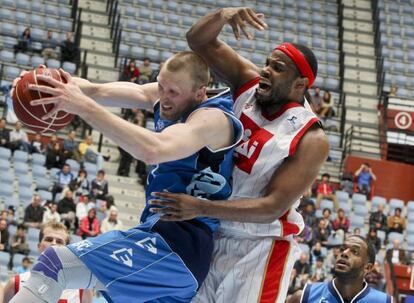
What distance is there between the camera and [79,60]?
21.8 m

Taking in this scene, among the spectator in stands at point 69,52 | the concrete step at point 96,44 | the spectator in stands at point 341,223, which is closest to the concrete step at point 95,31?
the concrete step at point 96,44

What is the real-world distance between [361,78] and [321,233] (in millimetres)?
8091

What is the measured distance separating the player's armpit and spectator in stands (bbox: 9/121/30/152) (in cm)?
1307

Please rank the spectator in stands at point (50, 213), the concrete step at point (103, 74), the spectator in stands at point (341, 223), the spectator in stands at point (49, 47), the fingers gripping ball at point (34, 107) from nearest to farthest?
the fingers gripping ball at point (34, 107)
the spectator in stands at point (50, 213)
the spectator in stands at point (341, 223)
the spectator in stands at point (49, 47)
the concrete step at point (103, 74)

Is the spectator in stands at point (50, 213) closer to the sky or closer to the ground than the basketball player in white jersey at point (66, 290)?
closer to the ground

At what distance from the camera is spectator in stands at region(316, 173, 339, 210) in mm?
20016

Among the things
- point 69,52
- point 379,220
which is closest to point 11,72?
point 69,52

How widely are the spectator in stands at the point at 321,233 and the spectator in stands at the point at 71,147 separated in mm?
4698

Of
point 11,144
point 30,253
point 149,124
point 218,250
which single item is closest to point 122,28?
point 149,124

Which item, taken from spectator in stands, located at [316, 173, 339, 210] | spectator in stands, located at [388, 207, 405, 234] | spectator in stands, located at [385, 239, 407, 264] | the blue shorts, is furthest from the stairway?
the blue shorts

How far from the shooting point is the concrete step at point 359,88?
2530 centimetres

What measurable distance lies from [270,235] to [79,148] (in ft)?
44.3

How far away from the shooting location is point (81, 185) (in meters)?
17.7

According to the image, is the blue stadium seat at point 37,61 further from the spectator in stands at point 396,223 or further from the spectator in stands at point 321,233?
the spectator in stands at point 396,223
